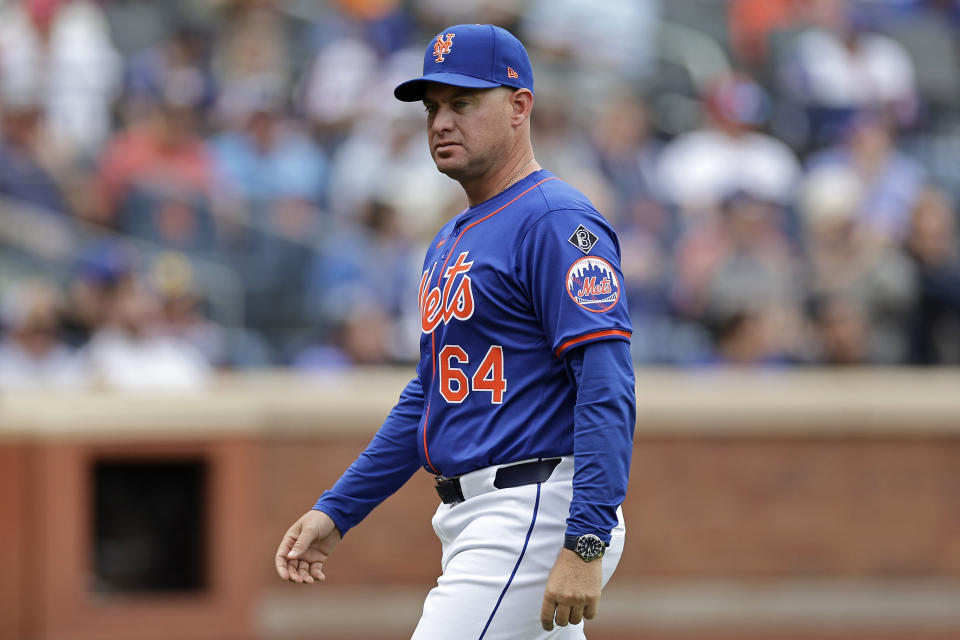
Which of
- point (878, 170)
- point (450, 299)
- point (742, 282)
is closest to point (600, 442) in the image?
point (450, 299)

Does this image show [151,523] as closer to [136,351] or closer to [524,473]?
[136,351]

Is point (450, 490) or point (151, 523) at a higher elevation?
point (151, 523)

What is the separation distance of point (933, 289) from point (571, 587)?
7.90 metres

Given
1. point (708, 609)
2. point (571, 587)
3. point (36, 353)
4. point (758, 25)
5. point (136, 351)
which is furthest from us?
point (758, 25)

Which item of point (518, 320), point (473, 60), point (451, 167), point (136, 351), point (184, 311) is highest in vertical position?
point (184, 311)

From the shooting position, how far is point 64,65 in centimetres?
1148

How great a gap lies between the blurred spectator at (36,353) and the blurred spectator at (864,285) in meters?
5.09

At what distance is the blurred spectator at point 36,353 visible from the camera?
8883mm

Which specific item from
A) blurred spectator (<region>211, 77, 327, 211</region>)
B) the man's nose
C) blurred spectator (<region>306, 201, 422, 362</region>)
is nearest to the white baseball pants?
the man's nose

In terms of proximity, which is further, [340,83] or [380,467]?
[340,83]

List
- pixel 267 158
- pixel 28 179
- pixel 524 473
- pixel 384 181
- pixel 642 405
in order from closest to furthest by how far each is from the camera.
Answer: pixel 524 473
pixel 642 405
pixel 28 179
pixel 384 181
pixel 267 158

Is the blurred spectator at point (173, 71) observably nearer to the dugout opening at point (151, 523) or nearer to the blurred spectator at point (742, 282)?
the dugout opening at point (151, 523)

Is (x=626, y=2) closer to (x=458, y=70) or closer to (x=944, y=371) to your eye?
(x=944, y=371)

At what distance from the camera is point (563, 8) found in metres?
13.2
